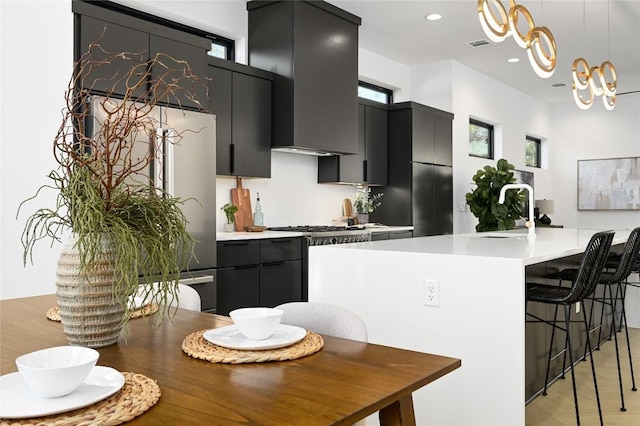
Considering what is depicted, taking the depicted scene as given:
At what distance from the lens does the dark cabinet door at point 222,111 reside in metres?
4.38

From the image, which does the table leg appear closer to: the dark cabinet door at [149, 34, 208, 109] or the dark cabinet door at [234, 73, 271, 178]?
the dark cabinet door at [149, 34, 208, 109]

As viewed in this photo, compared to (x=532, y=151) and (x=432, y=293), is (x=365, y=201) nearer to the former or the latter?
(x=432, y=293)

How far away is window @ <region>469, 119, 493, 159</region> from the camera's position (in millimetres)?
8078

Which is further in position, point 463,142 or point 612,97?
point 463,142

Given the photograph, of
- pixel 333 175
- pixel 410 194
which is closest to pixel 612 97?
pixel 410 194

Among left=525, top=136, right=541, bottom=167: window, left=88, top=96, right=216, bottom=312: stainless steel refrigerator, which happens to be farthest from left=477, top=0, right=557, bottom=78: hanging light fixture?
left=525, top=136, right=541, bottom=167: window

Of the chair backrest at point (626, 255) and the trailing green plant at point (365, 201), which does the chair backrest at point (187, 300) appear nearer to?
the chair backrest at point (626, 255)

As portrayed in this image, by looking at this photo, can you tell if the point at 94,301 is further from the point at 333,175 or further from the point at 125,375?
the point at 333,175

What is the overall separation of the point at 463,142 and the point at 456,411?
5.65 m

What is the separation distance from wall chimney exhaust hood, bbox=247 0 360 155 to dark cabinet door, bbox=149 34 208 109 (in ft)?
3.06

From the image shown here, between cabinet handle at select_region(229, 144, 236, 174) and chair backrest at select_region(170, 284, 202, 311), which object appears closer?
chair backrest at select_region(170, 284, 202, 311)

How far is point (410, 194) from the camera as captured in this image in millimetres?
6449

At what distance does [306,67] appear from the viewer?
4992 mm

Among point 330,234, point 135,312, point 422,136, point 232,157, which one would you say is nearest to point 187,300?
point 135,312
